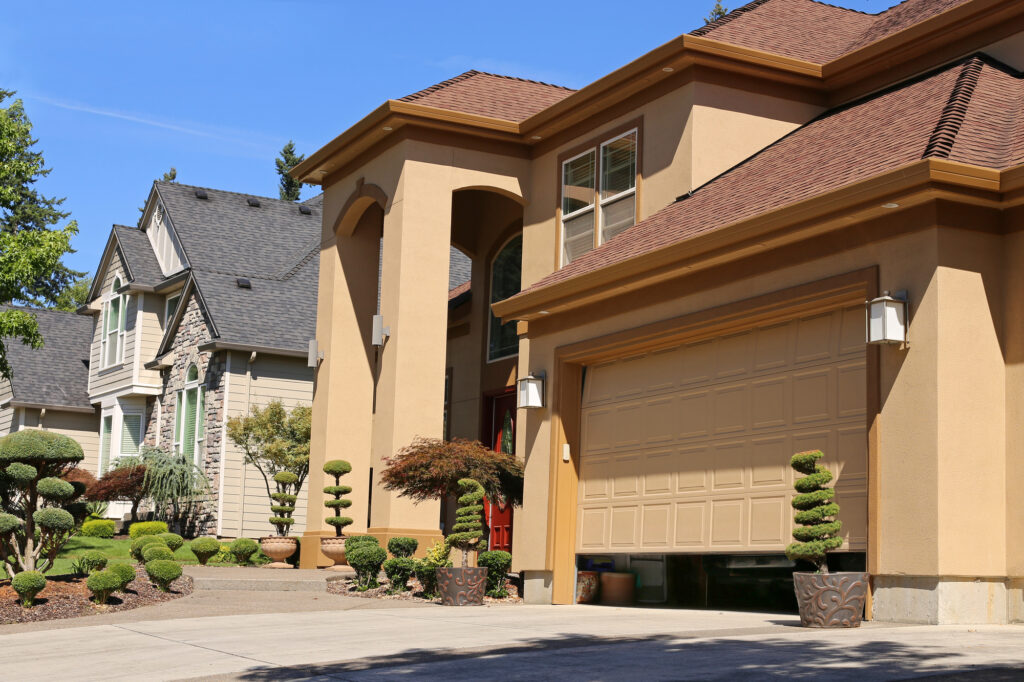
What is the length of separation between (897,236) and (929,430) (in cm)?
189

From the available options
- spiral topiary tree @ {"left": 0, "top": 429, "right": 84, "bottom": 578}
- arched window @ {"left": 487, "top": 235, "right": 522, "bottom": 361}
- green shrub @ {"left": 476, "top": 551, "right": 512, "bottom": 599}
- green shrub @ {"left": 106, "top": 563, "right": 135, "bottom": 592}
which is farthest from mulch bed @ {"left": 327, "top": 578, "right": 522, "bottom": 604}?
arched window @ {"left": 487, "top": 235, "right": 522, "bottom": 361}

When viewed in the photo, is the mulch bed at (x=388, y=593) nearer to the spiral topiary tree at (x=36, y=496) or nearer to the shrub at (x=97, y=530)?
the spiral topiary tree at (x=36, y=496)

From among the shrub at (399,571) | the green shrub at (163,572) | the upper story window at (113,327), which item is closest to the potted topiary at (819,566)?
the shrub at (399,571)

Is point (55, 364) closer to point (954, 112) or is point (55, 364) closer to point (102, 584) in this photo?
point (102, 584)

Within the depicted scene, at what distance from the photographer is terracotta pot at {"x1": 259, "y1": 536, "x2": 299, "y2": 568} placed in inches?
869

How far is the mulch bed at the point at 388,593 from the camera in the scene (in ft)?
54.2

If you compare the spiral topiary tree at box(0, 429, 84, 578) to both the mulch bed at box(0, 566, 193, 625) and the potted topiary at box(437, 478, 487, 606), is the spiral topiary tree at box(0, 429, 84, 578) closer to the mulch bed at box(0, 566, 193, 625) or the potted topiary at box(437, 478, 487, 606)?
the mulch bed at box(0, 566, 193, 625)

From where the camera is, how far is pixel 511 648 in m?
9.94

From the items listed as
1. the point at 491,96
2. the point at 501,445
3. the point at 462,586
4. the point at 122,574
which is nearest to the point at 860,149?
the point at 462,586

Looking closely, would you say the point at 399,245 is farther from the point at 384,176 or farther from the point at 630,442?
the point at 630,442

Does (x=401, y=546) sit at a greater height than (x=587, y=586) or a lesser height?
greater

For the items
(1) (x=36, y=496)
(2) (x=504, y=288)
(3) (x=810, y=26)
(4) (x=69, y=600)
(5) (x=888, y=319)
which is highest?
(3) (x=810, y=26)

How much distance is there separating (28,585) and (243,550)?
Result: 25.8ft

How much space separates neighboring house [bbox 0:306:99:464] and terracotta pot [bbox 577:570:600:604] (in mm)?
24621
